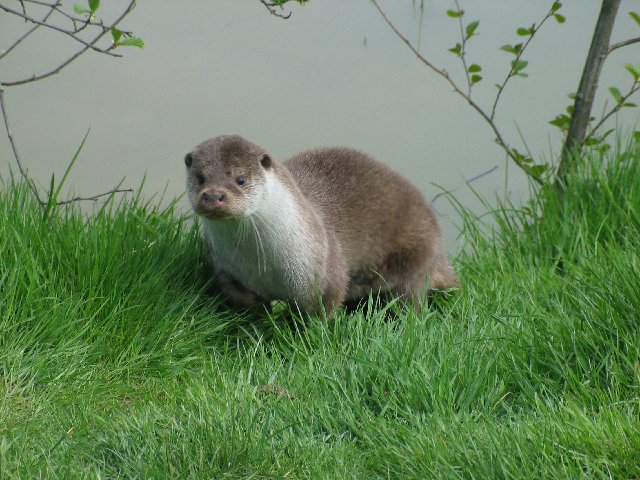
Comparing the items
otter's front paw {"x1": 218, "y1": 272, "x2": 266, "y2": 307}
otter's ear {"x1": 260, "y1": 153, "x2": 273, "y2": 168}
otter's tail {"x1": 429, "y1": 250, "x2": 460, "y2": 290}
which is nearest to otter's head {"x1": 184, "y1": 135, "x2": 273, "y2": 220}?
otter's ear {"x1": 260, "y1": 153, "x2": 273, "y2": 168}

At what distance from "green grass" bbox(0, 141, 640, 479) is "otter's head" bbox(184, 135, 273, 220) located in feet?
1.44

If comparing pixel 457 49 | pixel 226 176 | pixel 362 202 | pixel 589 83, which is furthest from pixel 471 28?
pixel 226 176

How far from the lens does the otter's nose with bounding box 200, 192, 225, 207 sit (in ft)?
10.9

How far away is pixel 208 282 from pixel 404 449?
5.29ft

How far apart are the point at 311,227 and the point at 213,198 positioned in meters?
0.52

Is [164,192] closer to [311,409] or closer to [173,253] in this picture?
[173,253]

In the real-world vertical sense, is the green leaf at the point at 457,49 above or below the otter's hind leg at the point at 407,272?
above

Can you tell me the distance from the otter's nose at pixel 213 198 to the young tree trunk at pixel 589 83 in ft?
7.06

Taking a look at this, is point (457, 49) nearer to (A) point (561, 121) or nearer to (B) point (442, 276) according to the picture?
(A) point (561, 121)

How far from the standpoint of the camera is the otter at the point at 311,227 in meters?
3.50

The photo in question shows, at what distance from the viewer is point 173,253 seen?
387cm

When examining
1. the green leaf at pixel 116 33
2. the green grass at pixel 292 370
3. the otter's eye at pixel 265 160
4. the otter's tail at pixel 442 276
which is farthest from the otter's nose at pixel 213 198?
the otter's tail at pixel 442 276

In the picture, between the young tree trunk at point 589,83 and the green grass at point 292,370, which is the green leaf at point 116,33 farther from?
the young tree trunk at point 589,83

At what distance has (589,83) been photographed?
16.0 ft
